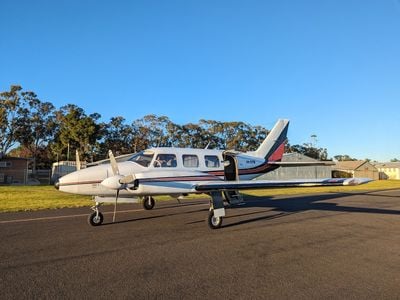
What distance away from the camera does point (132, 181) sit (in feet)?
35.2

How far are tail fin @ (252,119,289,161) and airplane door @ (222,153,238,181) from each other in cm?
284

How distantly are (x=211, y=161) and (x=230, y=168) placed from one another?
1464 mm

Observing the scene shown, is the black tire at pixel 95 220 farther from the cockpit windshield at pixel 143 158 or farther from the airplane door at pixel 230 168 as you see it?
the airplane door at pixel 230 168

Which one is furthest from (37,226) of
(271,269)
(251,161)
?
(251,161)

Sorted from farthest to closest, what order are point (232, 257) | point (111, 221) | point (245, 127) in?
point (245, 127) < point (111, 221) < point (232, 257)

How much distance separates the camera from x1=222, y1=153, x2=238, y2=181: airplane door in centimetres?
1459

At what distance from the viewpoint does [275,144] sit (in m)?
18.6

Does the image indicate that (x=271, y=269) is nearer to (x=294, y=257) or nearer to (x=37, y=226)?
(x=294, y=257)

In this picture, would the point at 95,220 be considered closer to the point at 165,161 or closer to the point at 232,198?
the point at 165,161

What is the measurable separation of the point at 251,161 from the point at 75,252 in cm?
1040

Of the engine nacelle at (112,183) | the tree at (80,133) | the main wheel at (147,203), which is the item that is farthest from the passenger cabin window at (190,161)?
the tree at (80,133)

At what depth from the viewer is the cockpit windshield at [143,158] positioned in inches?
473

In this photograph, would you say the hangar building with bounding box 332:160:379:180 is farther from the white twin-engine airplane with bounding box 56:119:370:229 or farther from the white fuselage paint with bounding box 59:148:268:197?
the white fuselage paint with bounding box 59:148:268:197

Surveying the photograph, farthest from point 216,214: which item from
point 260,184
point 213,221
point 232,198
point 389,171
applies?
point 389,171
